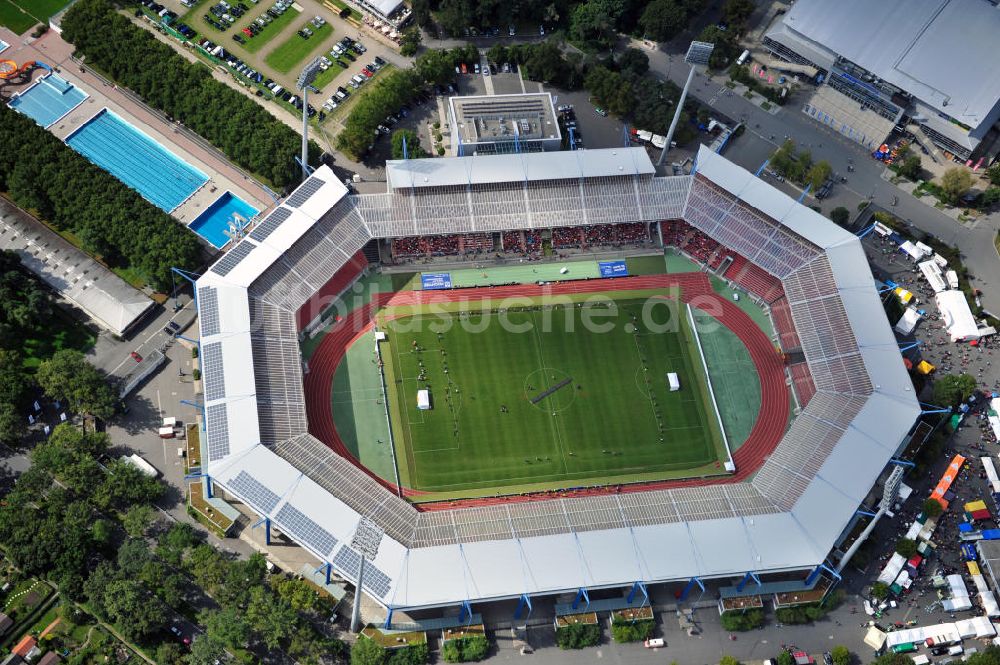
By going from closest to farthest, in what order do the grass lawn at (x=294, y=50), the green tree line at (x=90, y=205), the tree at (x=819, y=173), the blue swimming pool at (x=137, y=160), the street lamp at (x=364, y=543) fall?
the street lamp at (x=364, y=543)
the green tree line at (x=90, y=205)
the blue swimming pool at (x=137, y=160)
the tree at (x=819, y=173)
the grass lawn at (x=294, y=50)

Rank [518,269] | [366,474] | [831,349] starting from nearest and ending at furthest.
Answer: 1. [366,474]
2. [831,349]
3. [518,269]

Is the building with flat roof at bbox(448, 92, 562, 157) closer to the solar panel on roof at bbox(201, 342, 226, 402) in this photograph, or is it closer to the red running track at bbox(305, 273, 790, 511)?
the red running track at bbox(305, 273, 790, 511)

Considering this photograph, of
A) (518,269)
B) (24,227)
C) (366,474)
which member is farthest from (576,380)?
(24,227)

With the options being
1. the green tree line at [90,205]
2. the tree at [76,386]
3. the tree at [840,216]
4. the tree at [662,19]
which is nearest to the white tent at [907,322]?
the tree at [840,216]

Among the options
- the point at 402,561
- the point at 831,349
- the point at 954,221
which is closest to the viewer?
the point at 402,561

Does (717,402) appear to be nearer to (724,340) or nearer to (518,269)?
(724,340)

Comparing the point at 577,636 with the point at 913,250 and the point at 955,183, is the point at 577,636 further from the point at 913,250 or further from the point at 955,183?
the point at 955,183

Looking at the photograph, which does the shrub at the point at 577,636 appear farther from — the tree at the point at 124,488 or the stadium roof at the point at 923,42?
the stadium roof at the point at 923,42
